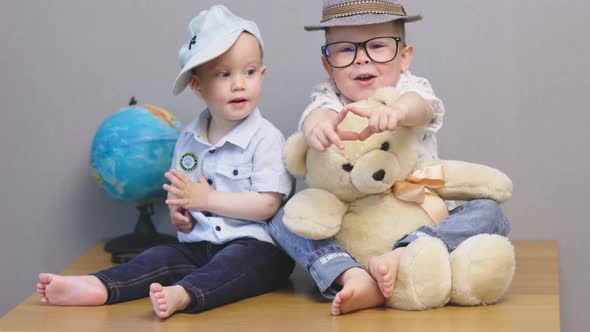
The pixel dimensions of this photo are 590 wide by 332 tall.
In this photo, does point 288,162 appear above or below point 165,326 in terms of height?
above

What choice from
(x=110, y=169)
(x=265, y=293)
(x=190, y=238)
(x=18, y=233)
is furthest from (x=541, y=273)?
(x=18, y=233)

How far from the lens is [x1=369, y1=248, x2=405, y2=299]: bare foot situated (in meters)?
Result: 1.72

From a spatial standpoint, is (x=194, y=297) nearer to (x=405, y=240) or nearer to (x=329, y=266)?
(x=329, y=266)

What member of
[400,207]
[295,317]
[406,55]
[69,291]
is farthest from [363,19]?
[69,291]

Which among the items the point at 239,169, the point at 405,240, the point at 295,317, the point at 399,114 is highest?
the point at 399,114

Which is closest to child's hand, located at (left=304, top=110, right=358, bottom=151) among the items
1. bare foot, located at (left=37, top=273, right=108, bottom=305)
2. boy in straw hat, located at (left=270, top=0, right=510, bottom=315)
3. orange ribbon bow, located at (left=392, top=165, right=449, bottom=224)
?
boy in straw hat, located at (left=270, top=0, right=510, bottom=315)

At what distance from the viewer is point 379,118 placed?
5.68 ft

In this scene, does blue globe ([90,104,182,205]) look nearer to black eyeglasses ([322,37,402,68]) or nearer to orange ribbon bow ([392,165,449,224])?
black eyeglasses ([322,37,402,68])

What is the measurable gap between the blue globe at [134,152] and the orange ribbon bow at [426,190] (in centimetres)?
60

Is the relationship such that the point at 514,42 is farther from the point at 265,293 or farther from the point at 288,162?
the point at 265,293

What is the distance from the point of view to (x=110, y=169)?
7.29 feet

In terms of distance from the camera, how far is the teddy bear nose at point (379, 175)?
1.82 m

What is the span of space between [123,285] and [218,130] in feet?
1.29

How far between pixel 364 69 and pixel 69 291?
0.72 meters
